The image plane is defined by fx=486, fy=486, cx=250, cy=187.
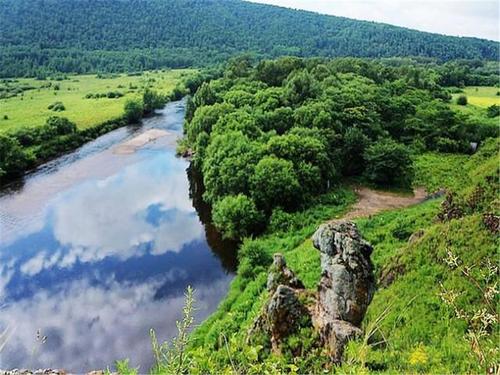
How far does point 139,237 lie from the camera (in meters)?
37.9

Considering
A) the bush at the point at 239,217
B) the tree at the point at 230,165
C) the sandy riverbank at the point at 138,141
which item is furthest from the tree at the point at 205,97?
the bush at the point at 239,217

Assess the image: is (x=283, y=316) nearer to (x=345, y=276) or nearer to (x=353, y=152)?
(x=345, y=276)

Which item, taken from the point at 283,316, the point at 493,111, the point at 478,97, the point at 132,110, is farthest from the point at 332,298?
the point at 478,97

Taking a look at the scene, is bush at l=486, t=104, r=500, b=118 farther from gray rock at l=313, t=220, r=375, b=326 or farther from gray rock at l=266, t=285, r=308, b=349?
gray rock at l=266, t=285, r=308, b=349

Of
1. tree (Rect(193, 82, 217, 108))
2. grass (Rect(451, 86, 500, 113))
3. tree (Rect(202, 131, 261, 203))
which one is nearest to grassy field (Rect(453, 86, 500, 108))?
grass (Rect(451, 86, 500, 113))

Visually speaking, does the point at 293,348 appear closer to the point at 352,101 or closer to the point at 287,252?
the point at 287,252

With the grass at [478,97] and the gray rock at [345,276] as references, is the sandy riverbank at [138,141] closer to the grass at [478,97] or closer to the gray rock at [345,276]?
the grass at [478,97]

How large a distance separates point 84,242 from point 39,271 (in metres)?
4.67

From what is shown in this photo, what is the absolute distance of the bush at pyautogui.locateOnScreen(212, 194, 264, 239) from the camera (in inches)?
1374

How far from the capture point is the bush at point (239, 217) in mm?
34906

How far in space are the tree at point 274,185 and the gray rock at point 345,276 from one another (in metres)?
18.8

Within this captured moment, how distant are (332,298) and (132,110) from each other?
222 feet

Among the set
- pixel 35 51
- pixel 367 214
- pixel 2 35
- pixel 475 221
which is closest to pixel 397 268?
pixel 475 221

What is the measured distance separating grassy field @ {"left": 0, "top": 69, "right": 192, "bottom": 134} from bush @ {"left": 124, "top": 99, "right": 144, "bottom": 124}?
4.80 feet
